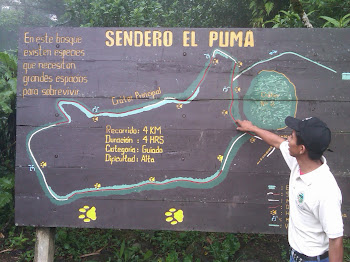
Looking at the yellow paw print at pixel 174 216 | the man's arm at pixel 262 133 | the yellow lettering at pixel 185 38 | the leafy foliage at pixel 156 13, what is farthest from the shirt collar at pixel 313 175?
the leafy foliage at pixel 156 13

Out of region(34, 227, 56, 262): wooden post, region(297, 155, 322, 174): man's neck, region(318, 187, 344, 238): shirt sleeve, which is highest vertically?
region(297, 155, 322, 174): man's neck

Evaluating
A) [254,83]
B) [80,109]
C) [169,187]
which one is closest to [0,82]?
[80,109]

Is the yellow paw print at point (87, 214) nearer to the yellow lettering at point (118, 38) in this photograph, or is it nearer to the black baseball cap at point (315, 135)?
the yellow lettering at point (118, 38)

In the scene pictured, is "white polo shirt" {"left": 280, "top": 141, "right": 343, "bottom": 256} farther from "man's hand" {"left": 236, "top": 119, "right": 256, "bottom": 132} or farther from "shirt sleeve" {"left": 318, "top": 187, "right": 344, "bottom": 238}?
"man's hand" {"left": 236, "top": 119, "right": 256, "bottom": 132}

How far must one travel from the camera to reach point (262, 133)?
282 centimetres

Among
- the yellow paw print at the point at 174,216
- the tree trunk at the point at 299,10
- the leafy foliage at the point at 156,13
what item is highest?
the leafy foliage at the point at 156,13

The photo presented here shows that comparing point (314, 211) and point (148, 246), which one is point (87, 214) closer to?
point (148, 246)

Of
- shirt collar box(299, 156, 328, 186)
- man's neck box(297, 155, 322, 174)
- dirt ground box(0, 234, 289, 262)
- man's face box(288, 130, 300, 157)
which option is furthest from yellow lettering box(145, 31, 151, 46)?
dirt ground box(0, 234, 289, 262)

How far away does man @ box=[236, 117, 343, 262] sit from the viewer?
2014 millimetres

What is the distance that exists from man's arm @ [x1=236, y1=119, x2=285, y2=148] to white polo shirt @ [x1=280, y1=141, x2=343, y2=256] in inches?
15.2

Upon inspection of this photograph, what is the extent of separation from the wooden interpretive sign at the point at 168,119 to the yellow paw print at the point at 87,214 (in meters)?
0.01

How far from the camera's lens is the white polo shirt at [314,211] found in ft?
6.61

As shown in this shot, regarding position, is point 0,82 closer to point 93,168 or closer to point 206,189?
point 93,168

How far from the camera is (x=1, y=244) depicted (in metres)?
3.79
